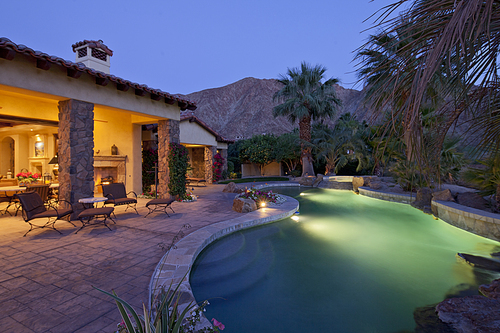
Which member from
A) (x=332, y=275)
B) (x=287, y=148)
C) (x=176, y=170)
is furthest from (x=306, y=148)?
(x=332, y=275)

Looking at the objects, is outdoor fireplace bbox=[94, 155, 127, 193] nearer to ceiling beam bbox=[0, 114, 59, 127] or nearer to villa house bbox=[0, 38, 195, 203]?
villa house bbox=[0, 38, 195, 203]

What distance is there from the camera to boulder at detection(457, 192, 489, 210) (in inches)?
A: 277

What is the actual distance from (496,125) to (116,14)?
143 meters

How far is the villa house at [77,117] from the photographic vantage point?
579 centimetres

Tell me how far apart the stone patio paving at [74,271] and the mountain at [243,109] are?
5632cm

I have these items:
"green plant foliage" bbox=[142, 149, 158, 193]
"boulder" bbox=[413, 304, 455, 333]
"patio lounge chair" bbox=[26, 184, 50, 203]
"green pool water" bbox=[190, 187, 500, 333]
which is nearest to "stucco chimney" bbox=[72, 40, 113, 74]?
"green plant foliage" bbox=[142, 149, 158, 193]

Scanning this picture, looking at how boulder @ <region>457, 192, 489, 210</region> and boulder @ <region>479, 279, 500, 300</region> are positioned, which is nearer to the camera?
boulder @ <region>479, 279, 500, 300</region>

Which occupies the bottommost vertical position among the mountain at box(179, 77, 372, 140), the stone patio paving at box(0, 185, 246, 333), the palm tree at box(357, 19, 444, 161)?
the stone patio paving at box(0, 185, 246, 333)

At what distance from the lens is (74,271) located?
368 centimetres

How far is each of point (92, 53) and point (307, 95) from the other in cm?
1425

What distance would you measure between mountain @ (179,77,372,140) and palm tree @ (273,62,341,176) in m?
40.6

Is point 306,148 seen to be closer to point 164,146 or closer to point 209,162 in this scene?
point 209,162

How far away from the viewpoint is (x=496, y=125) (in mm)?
2396

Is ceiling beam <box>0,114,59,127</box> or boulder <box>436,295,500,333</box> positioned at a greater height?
ceiling beam <box>0,114,59,127</box>
